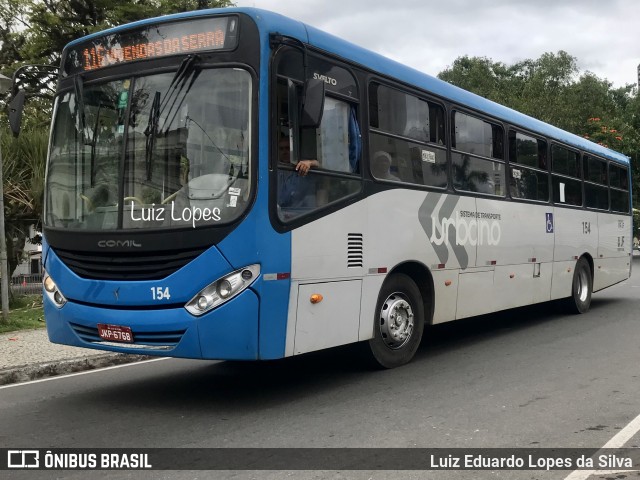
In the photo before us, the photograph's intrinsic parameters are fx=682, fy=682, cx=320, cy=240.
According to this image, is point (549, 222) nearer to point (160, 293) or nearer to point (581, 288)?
point (581, 288)

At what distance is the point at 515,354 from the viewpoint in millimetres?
8516

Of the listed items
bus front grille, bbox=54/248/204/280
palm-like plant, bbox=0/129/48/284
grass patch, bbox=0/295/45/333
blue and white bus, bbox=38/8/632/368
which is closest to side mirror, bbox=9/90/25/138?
blue and white bus, bbox=38/8/632/368

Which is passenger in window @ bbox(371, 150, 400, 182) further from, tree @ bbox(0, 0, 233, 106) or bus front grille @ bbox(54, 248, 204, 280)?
tree @ bbox(0, 0, 233, 106)

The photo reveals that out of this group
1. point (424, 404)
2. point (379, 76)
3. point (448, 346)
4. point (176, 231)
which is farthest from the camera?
point (448, 346)

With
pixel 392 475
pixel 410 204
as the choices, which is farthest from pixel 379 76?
pixel 392 475

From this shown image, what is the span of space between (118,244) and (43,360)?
3.38m

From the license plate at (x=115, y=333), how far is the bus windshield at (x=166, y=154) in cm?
85

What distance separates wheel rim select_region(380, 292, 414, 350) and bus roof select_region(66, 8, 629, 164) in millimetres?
2450

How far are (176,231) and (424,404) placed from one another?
8.53 ft

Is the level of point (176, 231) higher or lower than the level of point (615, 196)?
lower

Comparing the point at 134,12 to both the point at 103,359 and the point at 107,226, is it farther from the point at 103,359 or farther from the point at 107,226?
the point at 107,226

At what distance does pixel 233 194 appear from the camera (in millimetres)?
5547

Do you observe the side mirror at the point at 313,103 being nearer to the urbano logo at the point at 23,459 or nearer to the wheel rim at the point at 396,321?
the wheel rim at the point at 396,321

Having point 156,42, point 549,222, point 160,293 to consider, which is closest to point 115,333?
point 160,293
